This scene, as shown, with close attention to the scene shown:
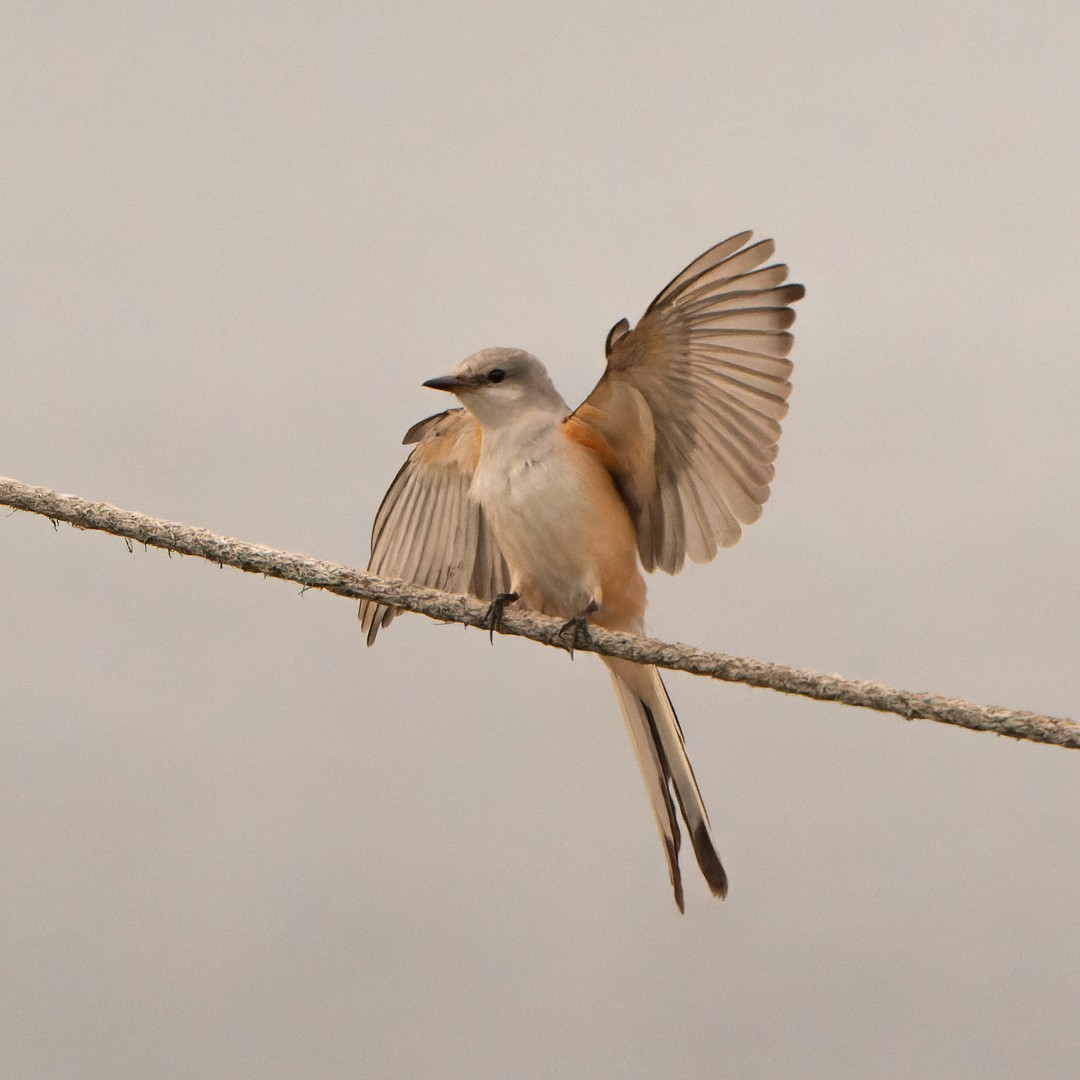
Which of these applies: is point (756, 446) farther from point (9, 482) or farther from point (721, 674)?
point (9, 482)

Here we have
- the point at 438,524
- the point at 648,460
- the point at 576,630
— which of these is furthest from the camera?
the point at 438,524

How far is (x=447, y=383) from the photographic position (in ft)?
5.26

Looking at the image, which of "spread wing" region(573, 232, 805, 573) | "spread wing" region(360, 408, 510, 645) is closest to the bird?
"spread wing" region(573, 232, 805, 573)

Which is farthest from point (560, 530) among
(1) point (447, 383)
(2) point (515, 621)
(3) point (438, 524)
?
(3) point (438, 524)

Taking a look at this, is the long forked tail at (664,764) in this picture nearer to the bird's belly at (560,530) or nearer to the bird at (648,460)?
the bird at (648,460)

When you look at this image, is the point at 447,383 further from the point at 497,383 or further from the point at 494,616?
the point at 494,616

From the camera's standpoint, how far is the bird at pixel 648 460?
1.53 metres

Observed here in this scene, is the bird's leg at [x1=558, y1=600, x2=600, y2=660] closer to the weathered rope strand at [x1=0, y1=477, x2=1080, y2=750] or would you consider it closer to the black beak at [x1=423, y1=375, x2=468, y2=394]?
the weathered rope strand at [x1=0, y1=477, x2=1080, y2=750]

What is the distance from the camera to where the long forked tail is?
1.67m

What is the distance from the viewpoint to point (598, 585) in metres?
1.67

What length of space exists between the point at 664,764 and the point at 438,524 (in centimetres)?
52

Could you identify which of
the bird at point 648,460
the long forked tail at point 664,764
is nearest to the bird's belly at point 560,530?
the bird at point 648,460

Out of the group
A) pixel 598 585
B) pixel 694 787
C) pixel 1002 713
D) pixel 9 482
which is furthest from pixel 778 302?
pixel 9 482

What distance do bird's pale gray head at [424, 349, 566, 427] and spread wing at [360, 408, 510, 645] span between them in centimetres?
23
